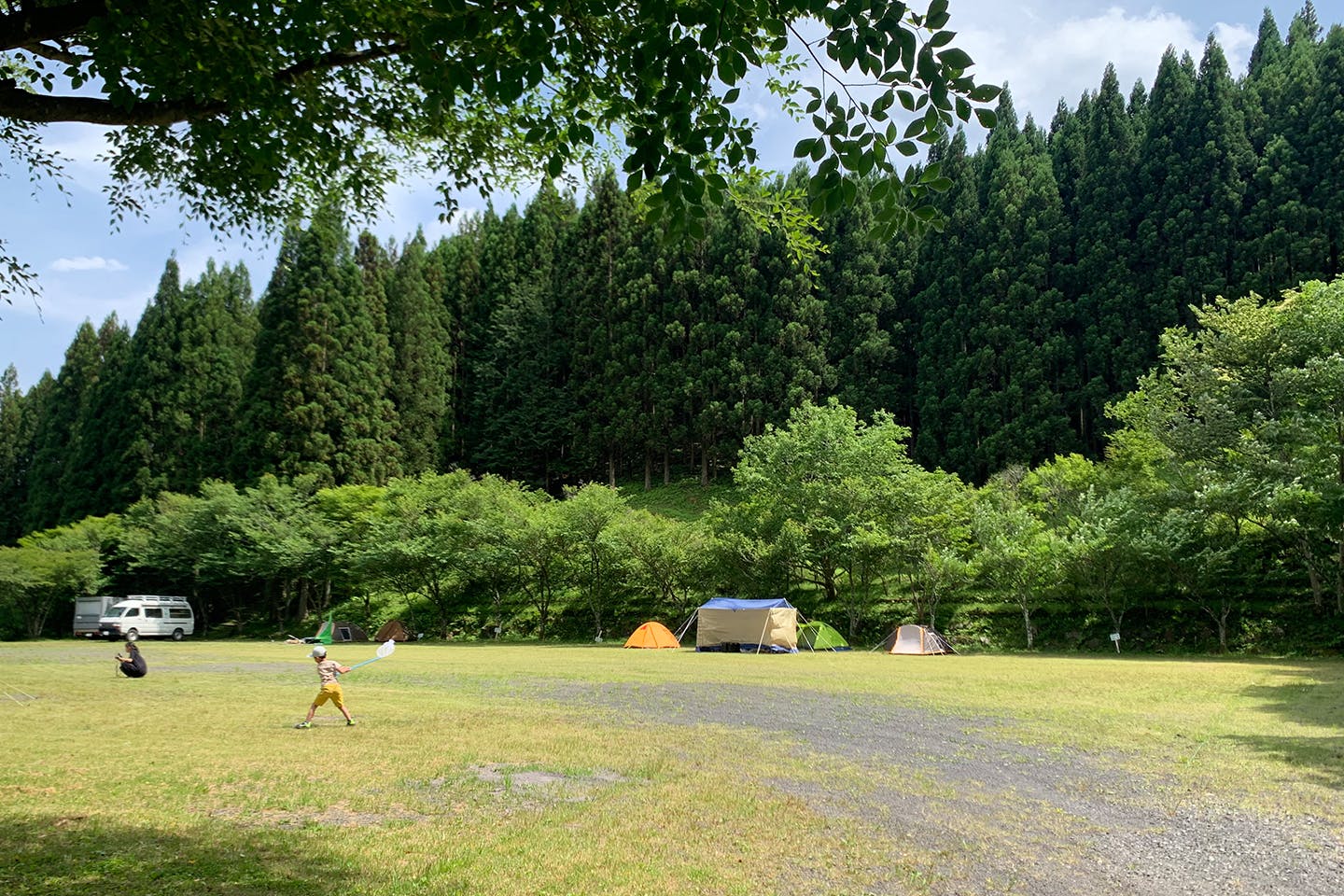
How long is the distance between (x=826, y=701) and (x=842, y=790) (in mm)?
6216

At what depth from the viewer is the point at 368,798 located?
20.0ft

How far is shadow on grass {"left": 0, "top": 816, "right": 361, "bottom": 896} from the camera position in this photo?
13.5 ft

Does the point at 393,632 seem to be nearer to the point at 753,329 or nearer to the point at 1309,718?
the point at 753,329

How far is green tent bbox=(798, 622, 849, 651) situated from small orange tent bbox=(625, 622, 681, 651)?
4242mm

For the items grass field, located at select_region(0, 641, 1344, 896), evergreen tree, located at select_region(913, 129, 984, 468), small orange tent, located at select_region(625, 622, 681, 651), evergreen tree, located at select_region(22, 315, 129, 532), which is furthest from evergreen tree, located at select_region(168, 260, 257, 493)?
evergreen tree, located at select_region(913, 129, 984, 468)

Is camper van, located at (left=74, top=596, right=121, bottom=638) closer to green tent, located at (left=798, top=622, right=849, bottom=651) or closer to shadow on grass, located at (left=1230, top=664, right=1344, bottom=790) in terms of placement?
green tent, located at (left=798, top=622, right=849, bottom=651)

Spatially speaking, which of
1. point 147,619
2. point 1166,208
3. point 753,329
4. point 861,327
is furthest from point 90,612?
point 1166,208

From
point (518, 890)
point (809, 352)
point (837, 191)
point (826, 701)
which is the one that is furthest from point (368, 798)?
point (809, 352)

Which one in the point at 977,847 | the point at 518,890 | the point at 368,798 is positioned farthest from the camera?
the point at 368,798

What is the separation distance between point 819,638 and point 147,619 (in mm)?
27755

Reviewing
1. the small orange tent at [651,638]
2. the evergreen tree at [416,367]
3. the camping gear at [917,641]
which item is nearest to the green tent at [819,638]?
the camping gear at [917,641]

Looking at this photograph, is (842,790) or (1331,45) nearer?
(842,790)

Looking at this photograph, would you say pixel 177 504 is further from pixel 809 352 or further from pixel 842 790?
pixel 842 790

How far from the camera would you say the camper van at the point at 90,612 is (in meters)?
34.1
